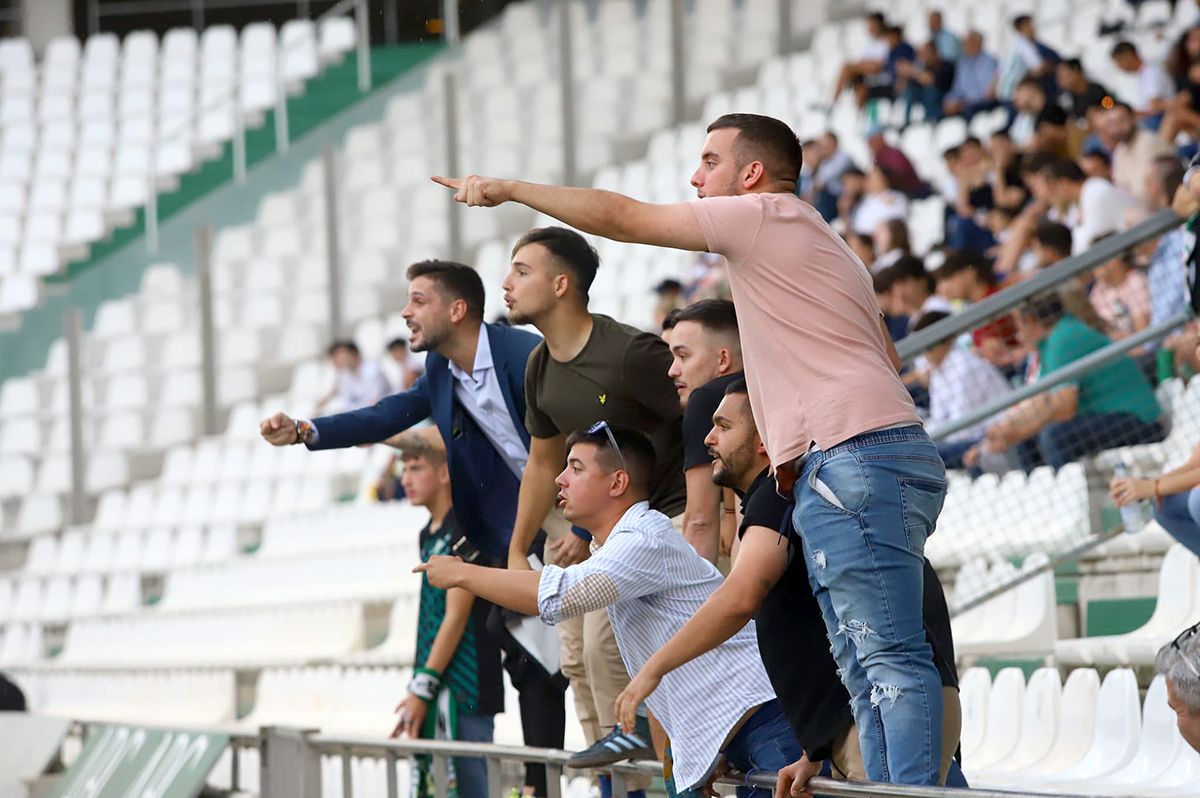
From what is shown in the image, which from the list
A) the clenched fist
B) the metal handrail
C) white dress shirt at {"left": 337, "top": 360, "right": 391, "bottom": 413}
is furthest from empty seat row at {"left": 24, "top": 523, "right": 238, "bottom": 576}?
the clenched fist

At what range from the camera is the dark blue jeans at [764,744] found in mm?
3820

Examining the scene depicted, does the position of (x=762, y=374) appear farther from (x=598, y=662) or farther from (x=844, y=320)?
(x=598, y=662)

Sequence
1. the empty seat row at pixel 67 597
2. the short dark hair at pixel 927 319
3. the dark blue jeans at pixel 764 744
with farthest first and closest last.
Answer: the empty seat row at pixel 67 597, the short dark hair at pixel 927 319, the dark blue jeans at pixel 764 744

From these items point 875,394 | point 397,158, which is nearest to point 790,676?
point 875,394

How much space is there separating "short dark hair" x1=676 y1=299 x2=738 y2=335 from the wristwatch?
1183 mm

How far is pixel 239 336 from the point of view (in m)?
15.9

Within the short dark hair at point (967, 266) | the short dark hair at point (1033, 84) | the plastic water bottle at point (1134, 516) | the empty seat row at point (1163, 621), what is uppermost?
the short dark hair at point (1033, 84)

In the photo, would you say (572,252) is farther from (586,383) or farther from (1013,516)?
(1013,516)

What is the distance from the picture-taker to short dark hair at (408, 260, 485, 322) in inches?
200

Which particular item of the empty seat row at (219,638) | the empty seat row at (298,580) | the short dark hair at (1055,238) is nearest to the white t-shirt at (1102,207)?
the short dark hair at (1055,238)

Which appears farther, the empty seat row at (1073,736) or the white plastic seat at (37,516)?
the white plastic seat at (37,516)

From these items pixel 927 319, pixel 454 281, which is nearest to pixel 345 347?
pixel 927 319

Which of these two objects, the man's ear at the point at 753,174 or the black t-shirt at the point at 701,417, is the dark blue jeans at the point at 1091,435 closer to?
the black t-shirt at the point at 701,417

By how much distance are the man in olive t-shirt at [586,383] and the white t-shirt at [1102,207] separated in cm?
461
